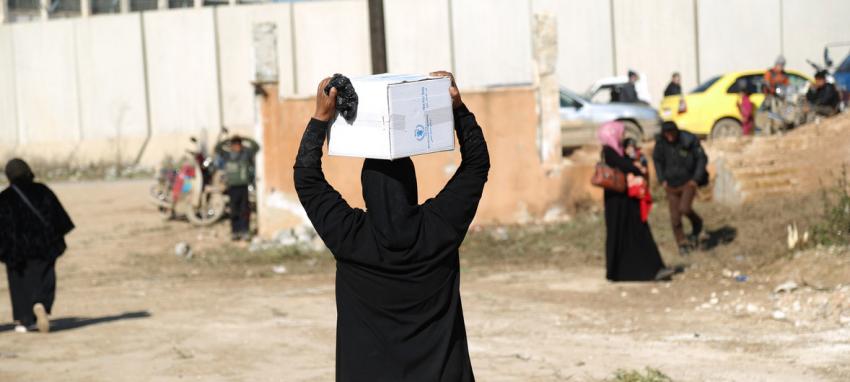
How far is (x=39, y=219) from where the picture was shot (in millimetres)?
11047

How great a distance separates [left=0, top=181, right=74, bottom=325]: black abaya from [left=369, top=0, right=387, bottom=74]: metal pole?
7.90 m

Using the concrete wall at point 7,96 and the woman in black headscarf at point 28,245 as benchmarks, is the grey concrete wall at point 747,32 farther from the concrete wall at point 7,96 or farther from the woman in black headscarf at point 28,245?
the woman in black headscarf at point 28,245

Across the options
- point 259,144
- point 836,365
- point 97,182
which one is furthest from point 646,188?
point 97,182

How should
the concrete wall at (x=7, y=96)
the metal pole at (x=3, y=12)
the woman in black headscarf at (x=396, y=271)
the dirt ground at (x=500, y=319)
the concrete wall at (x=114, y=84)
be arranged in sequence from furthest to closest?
the metal pole at (x=3, y=12) < the concrete wall at (x=7, y=96) < the concrete wall at (x=114, y=84) < the dirt ground at (x=500, y=319) < the woman in black headscarf at (x=396, y=271)

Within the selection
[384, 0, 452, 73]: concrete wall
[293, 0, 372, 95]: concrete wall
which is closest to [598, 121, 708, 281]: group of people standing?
[384, 0, 452, 73]: concrete wall

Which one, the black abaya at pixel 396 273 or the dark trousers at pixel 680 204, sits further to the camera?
the dark trousers at pixel 680 204

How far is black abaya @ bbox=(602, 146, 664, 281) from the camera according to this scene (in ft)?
41.5

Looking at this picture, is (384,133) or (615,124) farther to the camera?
(615,124)

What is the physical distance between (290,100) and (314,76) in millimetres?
12271

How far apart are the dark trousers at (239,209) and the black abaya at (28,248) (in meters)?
6.78

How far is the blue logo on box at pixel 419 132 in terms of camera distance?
4.59 metres

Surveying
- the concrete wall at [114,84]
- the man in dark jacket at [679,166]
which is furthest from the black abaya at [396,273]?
the concrete wall at [114,84]

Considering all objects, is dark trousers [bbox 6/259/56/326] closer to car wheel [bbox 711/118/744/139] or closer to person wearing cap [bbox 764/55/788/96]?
person wearing cap [bbox 764/55/788/96]

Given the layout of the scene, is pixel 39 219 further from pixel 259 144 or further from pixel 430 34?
pixel 430 34
